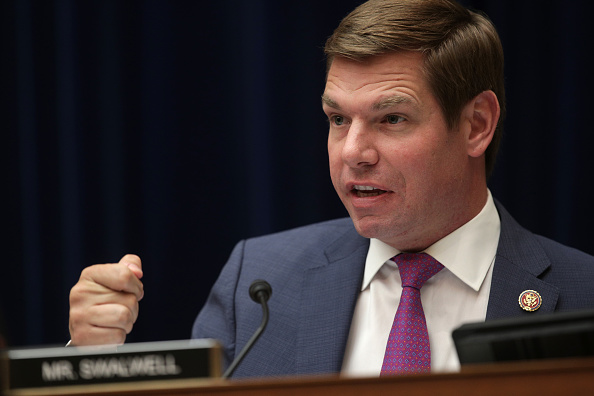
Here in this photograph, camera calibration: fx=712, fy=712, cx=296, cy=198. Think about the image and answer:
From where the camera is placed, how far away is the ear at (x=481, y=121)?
182 cm

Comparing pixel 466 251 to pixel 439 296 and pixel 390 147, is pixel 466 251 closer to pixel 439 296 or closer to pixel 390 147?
pixel 439 296

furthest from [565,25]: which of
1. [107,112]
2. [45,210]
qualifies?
[45,210]

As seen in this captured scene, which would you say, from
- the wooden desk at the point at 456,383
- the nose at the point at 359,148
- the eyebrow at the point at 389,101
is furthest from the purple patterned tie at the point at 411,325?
the wooden desk at the point at 456,383

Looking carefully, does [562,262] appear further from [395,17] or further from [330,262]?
[395,17]

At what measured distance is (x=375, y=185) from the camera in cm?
168

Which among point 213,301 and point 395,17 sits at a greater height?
point 395,17

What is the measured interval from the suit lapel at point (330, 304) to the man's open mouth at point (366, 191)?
21 cm

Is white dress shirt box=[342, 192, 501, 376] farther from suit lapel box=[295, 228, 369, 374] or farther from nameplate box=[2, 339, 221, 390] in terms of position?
nameplate box=[2, 339, 221, 390]

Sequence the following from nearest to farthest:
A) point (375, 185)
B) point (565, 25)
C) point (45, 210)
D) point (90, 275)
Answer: point (90, 275), point (375, 185), point (565, 25), point (45, 210)

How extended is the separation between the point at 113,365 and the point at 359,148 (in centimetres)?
90

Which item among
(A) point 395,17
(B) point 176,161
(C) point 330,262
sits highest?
(A) point 395,17

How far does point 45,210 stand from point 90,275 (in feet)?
3.87

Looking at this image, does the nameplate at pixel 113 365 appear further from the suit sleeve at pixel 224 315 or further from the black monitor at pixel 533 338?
the suit sleeve at pixel 224 315

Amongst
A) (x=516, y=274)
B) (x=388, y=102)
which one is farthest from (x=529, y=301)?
(x=388, y=102)
